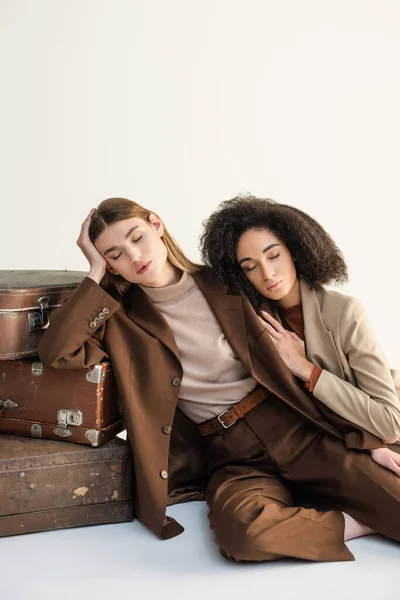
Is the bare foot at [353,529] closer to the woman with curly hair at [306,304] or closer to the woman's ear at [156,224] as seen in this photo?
the woman with curly hair at [306,304]

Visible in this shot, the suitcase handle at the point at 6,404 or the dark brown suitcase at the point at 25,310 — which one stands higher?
the dark brown suitcase at the point at 25,310

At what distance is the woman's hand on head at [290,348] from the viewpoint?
2.80 metres

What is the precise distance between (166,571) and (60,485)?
54cm

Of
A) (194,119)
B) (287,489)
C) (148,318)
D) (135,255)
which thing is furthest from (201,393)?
(194,119)

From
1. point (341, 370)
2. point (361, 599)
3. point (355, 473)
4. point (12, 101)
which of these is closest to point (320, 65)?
point (12, 101)

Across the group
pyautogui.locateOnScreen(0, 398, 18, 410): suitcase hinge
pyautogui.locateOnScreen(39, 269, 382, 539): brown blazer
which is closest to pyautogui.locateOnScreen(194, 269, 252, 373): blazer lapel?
pyautogui.locateOnScreen(39, 269, 382, 539): brown blazer

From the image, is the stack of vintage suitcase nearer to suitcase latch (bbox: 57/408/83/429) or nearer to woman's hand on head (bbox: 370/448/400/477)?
suitcase latch (bbox: 57/408/83/429)

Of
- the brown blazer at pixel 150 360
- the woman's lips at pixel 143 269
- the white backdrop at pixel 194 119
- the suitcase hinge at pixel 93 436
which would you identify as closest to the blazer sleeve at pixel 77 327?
the brown blazer at pixel 150 360

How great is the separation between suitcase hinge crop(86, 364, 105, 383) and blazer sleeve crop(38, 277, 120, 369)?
0.09 feet

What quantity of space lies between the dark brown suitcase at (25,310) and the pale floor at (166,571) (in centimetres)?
70

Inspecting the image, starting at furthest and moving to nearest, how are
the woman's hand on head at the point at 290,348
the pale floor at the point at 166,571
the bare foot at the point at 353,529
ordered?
the woman's hand on head at the point at 290,348
the bare foot at the point at 353,529
the pale floor at the point at 166,571

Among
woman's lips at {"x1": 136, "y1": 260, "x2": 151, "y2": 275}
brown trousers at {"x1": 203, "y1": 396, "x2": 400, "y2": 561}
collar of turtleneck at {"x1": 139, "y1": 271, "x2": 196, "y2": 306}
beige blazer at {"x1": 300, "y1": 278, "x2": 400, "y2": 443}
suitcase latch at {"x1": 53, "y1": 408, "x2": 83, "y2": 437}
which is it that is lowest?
brown trousers at {"x1": 203, "y1": 396, "x2": 400, "y2": 561}

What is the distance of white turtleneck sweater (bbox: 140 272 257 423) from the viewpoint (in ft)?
9.40

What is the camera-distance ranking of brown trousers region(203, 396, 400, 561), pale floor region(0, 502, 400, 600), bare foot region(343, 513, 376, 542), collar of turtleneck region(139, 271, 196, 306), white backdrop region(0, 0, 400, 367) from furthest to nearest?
white backdrop region(0, 0, 400, 367) → collar of turtleneck region(139, 271, 196, 306) → bare foot region(343, 513, 376, 542) → brown trousers region(203, 396, 400, 561) → pale floor region(0, 502, 400, 600)
